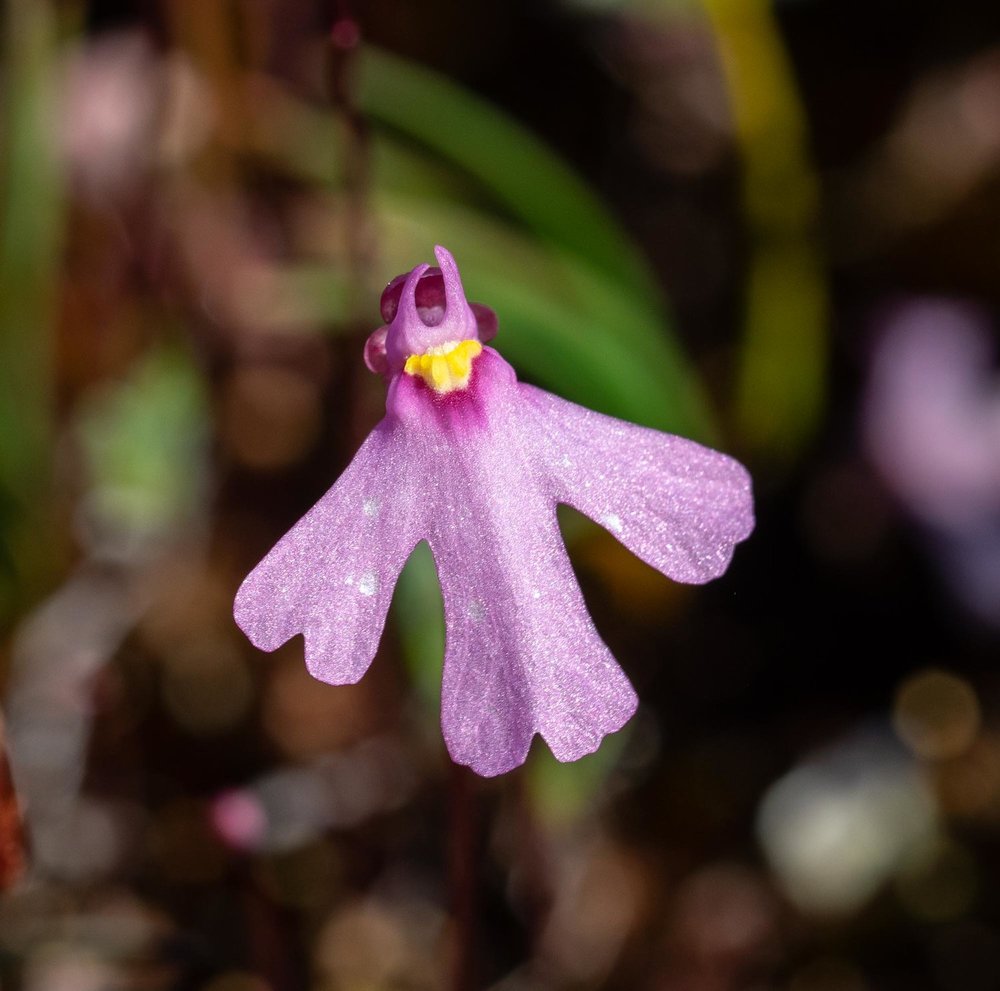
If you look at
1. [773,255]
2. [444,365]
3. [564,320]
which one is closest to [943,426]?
[773,255]

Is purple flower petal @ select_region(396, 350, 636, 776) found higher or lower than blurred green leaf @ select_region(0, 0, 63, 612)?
lower

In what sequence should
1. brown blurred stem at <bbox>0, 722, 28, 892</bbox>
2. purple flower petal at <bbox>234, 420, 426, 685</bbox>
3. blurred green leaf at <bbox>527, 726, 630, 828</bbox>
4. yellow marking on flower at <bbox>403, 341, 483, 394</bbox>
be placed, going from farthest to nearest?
1. blurred green leaf at <bbox>527, 726, 630, 828</bbox>
2. brown blurred stem at <bbox>0, 722, 28, 892</bbox>
3. yellow marking on flower at <bbox>403, 341, 483, 394</bbox>
4. purple flower petal at <bbox>234, 420, 426, 685</bbox>

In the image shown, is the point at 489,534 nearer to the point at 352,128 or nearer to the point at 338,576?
the point at 338,576

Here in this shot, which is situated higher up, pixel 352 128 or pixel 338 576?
pixel 352 128

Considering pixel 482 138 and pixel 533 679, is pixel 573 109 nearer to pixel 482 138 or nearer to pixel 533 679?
pixel 482 138

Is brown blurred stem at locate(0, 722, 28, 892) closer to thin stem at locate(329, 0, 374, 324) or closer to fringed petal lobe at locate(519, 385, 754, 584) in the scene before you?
fringed petal lobe at locate(519, 385, 754, 584)

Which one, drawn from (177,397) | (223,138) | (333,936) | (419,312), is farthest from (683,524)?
(223,138)

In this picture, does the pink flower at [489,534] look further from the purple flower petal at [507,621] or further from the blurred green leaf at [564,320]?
the blurred green leaf at [564,320]

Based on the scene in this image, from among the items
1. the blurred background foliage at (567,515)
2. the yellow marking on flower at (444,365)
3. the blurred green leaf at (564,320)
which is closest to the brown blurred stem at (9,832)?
the blurred background foliage at (567,515)

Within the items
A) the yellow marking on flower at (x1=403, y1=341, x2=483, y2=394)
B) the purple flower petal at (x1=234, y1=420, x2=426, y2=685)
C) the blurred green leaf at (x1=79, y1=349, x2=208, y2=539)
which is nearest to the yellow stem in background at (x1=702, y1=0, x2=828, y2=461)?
the blurred green leaf at (x1=79, y1=349, x2=208, y2=539)
